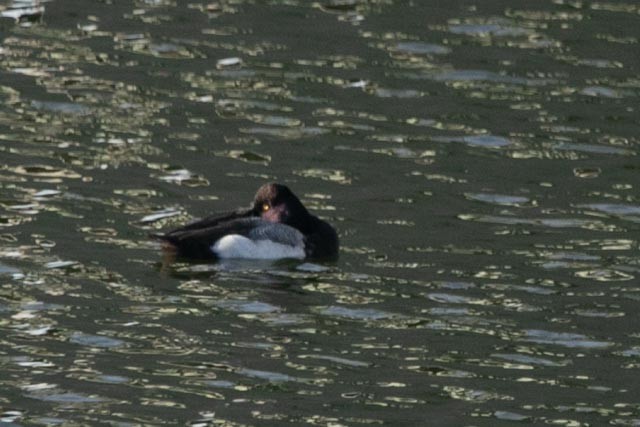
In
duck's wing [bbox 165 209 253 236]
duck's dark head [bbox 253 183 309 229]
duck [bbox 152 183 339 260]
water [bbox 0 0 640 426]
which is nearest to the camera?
water [bbox 0 0 640 426]

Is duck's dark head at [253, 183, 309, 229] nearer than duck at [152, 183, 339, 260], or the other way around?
duck at [152, 183, 339, 260]

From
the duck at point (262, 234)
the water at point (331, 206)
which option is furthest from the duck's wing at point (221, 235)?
the water at point (331, 206)

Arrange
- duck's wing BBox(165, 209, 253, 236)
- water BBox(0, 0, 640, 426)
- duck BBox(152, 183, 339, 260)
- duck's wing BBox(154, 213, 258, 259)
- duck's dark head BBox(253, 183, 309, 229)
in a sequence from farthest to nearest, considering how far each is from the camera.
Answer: duck's dark head BBox(253, 183, 309, 229) < duck's wing BBox(165, 209, 253, 236) < duck BBox(152, 183, 339, 260) < duck's wing BBox(154, 213, 258, 259) < water BBox(0, 0, 640, 426)

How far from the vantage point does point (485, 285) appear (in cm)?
1522

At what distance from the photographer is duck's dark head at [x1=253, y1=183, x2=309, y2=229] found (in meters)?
16.6

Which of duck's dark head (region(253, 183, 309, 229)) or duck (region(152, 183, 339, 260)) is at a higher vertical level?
duck's dark head (region(253, 183, 309, 229))

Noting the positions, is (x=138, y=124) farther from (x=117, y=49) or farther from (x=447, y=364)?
(x=447, y=364)

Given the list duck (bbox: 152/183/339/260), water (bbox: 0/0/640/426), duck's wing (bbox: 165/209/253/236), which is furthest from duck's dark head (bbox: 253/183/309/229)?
water (bbox: 0/0/640/426)

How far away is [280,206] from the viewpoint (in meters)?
16.7

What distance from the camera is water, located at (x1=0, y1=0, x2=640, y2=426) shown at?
12758 mm

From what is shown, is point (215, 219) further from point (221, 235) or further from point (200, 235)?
point (200, 235)

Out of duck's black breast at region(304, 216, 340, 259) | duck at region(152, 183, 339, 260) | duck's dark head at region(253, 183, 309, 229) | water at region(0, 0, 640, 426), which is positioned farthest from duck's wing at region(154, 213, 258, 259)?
duck's black breast at region(304, 216, 340, 259)

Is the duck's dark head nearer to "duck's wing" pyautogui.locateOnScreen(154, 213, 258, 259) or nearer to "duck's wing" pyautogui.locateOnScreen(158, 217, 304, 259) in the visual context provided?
"duck's wing" pyautogui.locateOnScreen(158, 217, 304, 259)

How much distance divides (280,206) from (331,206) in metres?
0.99
